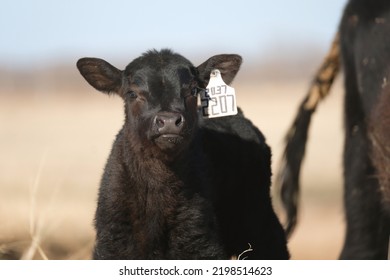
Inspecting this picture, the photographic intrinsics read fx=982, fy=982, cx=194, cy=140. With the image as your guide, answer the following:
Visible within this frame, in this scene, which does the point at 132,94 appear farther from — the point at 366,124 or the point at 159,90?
the point at 366,124

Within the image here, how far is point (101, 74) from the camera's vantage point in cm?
688

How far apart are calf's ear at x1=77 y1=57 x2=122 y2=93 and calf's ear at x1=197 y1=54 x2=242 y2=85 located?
0.59m

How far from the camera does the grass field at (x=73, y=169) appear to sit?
8.91 meters

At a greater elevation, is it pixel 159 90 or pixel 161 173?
pixel 159 90

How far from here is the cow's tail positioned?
32.0 ft

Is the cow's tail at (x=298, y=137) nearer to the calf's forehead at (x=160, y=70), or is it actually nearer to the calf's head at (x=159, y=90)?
the calf's head at (x=159, y=90)

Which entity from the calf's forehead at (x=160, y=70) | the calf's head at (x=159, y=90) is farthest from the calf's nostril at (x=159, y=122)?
the calf's forehead at (x=160, y=70)

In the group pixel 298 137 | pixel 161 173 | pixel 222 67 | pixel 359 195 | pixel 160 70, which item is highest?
pixel 298 137

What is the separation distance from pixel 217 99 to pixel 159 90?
516 mm

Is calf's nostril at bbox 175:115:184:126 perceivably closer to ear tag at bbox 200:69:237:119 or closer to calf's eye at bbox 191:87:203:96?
calf's eye at bbox 191:87:203:96

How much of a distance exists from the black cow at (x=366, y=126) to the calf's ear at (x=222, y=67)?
1.74 meters

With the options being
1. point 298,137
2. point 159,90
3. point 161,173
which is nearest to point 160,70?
point 159,90
